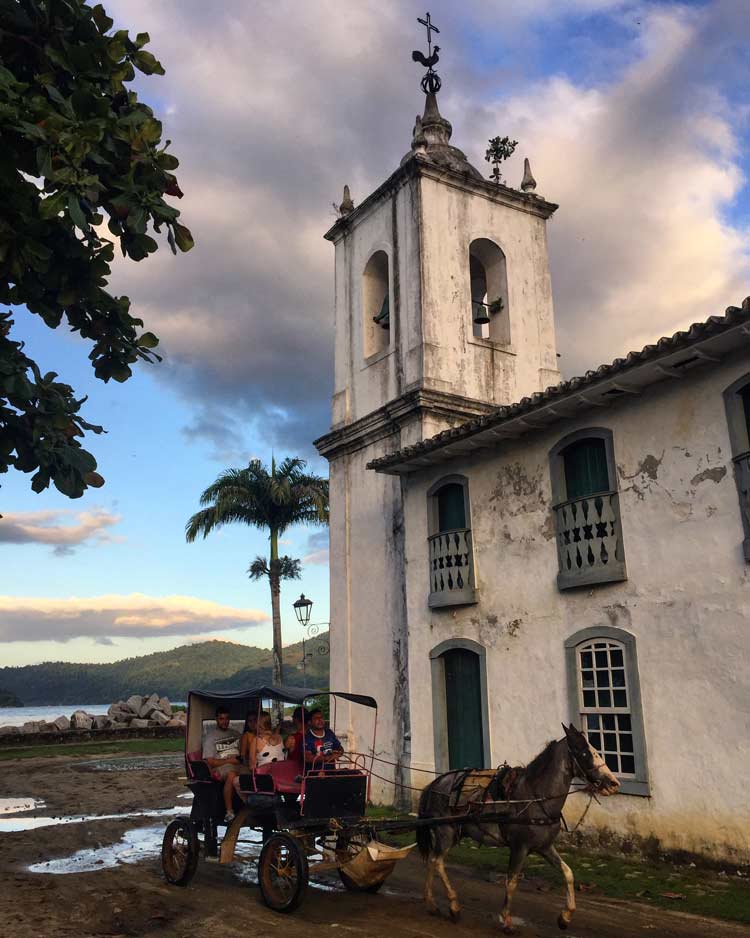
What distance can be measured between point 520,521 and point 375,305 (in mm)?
8625

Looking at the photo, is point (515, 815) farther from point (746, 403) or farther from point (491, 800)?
point (746, 403)

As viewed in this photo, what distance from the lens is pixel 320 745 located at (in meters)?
9.52

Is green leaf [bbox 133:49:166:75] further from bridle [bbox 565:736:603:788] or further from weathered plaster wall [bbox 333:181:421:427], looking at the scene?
weathered plaster wall [bbox 333:181:421:427]

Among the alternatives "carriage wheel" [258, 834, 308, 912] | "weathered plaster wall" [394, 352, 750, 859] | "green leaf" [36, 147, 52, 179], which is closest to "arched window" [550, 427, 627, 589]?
"weathered plaster wall" [394, 352, 750, 859]

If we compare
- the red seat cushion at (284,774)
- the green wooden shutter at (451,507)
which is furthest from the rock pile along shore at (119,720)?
the red seat cushion at (284,774)

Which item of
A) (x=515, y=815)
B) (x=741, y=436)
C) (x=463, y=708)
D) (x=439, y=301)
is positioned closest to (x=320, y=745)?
(x=515, y=815)

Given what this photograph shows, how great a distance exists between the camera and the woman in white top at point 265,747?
9.55 m

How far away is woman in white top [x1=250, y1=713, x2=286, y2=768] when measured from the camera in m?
9.55

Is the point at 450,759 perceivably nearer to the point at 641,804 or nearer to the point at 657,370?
the point at 641,804

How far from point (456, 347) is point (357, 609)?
6363 millimetres

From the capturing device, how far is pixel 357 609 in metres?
18.3

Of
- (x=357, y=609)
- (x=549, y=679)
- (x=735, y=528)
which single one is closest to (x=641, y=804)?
(x=549, y=679)

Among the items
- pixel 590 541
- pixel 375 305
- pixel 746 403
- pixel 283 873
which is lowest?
pixel 283 873

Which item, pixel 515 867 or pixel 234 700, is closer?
pixel 515 867
